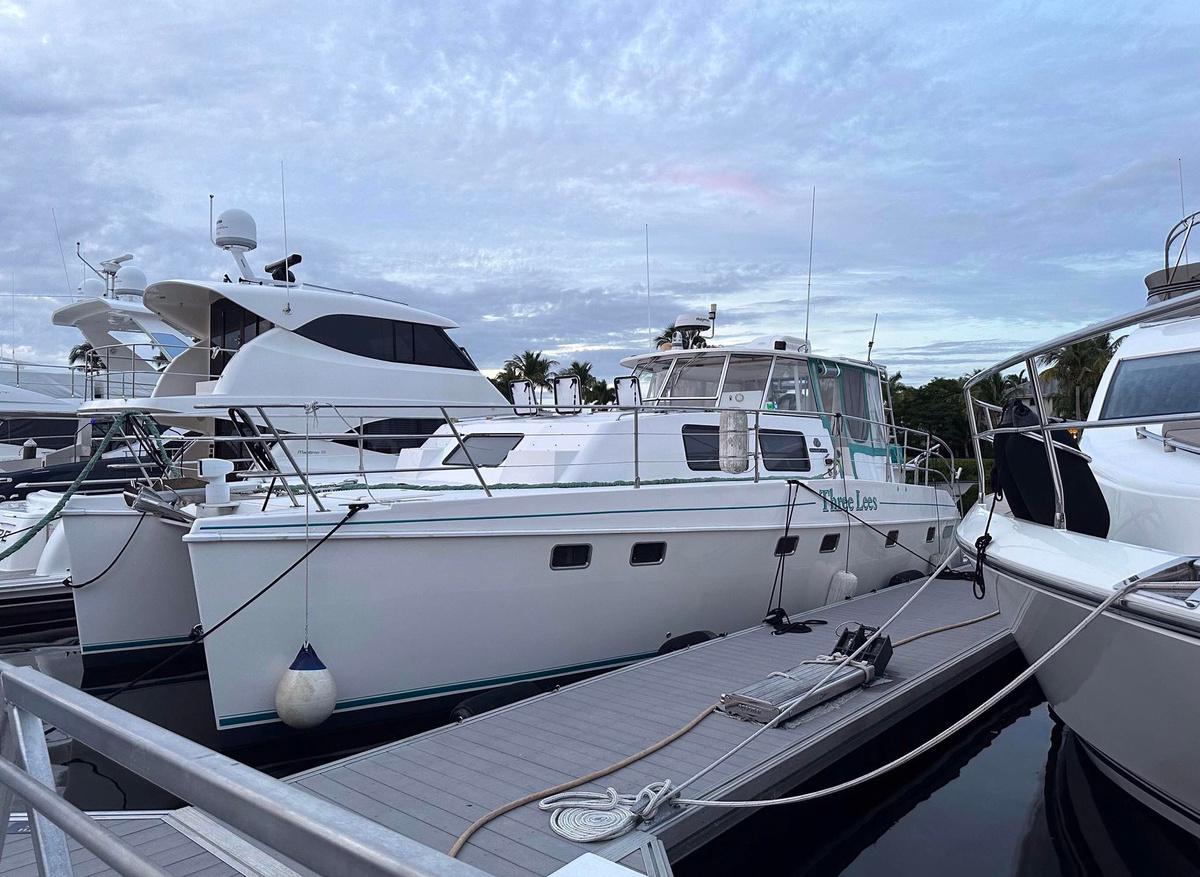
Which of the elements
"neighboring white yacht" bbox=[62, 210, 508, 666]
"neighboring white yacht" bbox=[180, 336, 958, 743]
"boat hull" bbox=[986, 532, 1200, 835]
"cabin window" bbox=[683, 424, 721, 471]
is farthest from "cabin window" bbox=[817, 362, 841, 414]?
"boat hull" bbox=[986, 532, 1200, 835]

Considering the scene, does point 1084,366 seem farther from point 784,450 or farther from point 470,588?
point 470,588

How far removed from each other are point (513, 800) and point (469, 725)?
1.19 meters

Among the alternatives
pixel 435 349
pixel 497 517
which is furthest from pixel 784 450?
pixel 435 349

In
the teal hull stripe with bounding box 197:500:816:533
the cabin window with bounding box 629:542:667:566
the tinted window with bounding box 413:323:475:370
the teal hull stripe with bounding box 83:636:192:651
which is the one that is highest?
the tinted window with bounding box 413:323:475:370

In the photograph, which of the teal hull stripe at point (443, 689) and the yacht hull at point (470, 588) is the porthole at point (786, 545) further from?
the teal hull stripe at point (443, 689)

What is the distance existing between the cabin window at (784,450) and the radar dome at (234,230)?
31.2ft

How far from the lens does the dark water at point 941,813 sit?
4.82 m

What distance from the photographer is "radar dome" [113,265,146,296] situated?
20.4 metres

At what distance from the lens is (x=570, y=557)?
664 cm

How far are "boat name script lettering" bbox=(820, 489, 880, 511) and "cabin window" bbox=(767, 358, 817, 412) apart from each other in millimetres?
1102

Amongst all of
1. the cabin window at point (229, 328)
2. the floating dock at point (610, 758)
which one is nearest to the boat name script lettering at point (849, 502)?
the floating dock at point (610, 758)

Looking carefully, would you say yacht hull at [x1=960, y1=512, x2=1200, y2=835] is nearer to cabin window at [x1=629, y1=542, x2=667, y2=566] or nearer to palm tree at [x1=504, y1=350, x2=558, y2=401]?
cabin window at [x1=629, y1=542, x2=667, y2=566]

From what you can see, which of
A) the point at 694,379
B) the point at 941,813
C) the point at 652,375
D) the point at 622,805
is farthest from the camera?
the point at 652,375

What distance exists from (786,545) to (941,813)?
295cm
